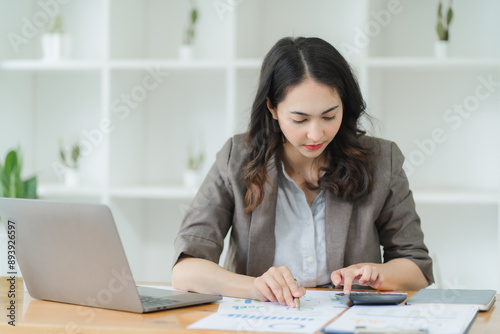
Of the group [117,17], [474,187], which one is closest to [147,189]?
[117,17]

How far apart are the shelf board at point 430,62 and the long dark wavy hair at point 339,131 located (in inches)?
39.7

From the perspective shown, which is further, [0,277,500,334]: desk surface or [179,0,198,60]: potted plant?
[179,0,198,60]: potted plant

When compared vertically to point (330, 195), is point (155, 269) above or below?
below

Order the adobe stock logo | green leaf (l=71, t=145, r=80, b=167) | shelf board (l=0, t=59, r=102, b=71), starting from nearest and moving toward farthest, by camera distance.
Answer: shelf board (l=0, t=59, r=102, b=71) → green leaf (l=71, t=145, r=80, b=167) → the adobe stock logo

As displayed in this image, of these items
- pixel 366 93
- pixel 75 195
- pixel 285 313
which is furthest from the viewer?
pixel 75 195

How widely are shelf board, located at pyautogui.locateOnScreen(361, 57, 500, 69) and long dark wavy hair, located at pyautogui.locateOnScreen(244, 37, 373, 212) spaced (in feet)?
3.31

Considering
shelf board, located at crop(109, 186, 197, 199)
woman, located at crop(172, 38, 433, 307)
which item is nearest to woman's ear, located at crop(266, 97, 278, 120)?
woman, located at crop(172, 38, 433, 307)

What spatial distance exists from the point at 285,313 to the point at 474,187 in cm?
208

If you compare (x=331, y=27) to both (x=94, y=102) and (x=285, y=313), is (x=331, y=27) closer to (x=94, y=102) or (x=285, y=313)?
(x=94, y=102)

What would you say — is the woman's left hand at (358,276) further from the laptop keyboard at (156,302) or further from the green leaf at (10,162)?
the green leaf at (10,162)

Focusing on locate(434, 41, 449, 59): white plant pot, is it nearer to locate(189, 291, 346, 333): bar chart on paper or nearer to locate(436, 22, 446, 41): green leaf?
locate(436, 22, 446, 41): green leaf

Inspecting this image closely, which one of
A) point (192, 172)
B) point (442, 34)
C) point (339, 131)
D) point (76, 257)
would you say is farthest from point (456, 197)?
point (76, 257)

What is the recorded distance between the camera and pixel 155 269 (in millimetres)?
3387

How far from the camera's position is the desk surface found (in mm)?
1144
